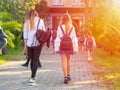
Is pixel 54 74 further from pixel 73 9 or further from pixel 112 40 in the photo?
pixel 73 9

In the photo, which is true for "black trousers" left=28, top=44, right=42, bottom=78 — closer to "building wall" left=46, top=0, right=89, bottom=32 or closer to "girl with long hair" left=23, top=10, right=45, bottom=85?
"girl with long hair" left=23, top=10, right=45, bottom=85

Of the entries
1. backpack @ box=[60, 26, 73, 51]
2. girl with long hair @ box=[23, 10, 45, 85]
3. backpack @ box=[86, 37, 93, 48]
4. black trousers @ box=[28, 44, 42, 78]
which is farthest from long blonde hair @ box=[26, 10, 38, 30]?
backpack @ box=[86, 37, 93, 48]

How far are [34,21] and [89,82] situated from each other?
7.84 feet

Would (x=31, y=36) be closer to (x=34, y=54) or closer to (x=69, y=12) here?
(x=34, y=54)

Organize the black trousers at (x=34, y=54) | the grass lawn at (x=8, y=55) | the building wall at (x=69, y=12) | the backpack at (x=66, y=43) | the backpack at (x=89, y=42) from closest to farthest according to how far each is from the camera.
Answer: the black trousers at (x=34, y=54) → the backpack at (x=66, y=43) → the backpack at (x=89, y=42) → the grass lawn at (x=8, y=55) → the building wall at (x=69, y=12)

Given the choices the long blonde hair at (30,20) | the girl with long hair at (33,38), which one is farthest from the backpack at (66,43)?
the long blonde hair at (30,20)

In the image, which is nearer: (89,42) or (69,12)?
(89,42)

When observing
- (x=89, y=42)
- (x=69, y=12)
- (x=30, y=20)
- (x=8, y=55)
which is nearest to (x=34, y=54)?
(x=30, y=20)

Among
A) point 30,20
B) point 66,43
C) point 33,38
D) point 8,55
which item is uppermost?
point 30,20

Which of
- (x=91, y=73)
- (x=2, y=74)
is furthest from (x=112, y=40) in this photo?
(x=2, y=74)

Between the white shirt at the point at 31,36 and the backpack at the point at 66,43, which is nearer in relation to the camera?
the white shirt at the point at 31,36

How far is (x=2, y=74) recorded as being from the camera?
47.8ft

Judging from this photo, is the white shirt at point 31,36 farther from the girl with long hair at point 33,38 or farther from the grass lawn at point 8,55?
the grass lawn at point 8,55

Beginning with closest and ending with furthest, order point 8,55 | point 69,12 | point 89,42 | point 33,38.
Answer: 1. point 33,38
2. point 89,42
3. point 8,55
4. point 69,12
